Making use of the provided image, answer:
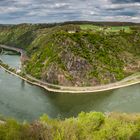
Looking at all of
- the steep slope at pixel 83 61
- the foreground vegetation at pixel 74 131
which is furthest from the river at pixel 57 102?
the foreground vegetation at pixel 74 131

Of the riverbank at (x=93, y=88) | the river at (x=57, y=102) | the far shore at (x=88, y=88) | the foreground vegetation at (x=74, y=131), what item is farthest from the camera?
the far shore at (x=88, y=88)

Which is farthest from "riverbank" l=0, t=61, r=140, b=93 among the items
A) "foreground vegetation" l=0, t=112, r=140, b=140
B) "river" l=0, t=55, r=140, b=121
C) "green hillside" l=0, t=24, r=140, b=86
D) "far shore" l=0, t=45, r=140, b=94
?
"foreground vegetation" l=0, t=112, r=140, b=140

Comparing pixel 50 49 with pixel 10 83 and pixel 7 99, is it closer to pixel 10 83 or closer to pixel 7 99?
pixel 10 83

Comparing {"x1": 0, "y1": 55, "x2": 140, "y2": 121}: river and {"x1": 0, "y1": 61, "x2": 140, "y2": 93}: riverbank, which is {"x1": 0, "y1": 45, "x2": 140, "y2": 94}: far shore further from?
{"x1": 0, "y1": 55, "x2": 140, "y2": 121}: river

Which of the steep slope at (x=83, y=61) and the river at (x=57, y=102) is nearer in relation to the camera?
the river at (x=57, y=102)

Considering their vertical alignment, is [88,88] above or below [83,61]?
below

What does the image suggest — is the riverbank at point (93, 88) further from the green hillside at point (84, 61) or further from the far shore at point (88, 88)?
the green hillside at point (84, 61)

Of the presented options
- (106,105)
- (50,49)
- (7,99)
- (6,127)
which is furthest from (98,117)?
(50,49)

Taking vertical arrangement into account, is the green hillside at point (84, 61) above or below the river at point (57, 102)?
above

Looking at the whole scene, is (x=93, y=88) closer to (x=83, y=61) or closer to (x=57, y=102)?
(x=83, y=61)

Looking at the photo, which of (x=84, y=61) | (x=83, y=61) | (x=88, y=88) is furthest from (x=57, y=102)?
(x=84, y=61)
